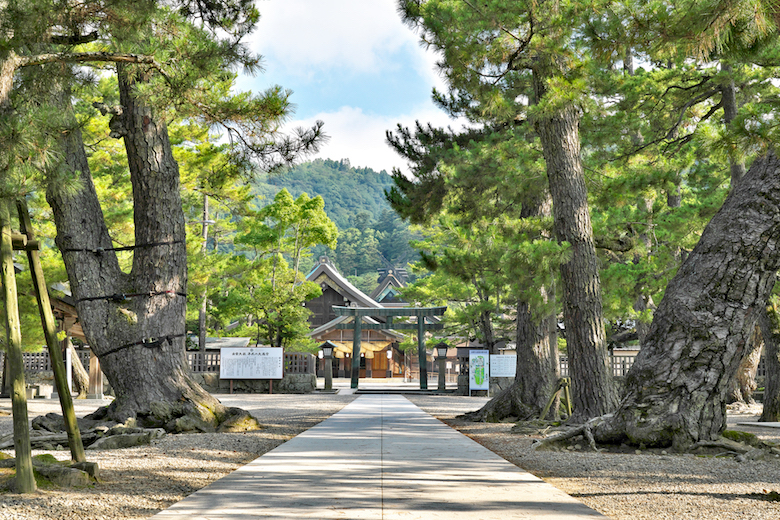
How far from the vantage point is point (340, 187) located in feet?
302

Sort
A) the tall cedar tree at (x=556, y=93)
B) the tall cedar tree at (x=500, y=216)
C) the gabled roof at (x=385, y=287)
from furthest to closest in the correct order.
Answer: the gabled roof at (x=385, y=287)
the tall cedar tree at (x=500, y=216)
the tall cedar tree at (x=556, y=93)

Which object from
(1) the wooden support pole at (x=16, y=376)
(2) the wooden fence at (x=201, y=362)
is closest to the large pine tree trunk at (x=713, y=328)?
(1) the wooden support pole at (x=16, y=376)

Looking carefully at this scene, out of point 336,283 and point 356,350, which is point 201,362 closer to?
point 356,350

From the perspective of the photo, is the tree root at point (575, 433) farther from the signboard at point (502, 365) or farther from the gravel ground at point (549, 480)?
the signboard at point (502, 365)

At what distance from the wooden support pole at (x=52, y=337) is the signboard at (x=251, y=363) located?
15.4m

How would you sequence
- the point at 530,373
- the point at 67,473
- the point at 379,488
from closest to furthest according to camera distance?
the point at 67,473
the point at 379,488
the point at 530,373

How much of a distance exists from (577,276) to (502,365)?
39.6ft

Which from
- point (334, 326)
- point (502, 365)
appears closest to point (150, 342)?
point (502, 365)

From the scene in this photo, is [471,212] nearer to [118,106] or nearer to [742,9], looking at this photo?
[118,106]

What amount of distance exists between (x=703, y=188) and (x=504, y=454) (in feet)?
38.9

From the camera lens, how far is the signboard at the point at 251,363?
19.1 metres

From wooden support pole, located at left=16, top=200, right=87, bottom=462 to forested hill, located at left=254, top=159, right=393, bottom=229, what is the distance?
243ft

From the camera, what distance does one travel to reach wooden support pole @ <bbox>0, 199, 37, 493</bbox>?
3357 millimetres

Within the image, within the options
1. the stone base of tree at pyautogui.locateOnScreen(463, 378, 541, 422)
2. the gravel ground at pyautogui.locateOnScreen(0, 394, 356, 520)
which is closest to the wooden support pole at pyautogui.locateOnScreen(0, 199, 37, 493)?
the gravel ground at pyautogui.locateOnScreen(0, 394, 356, 520)
